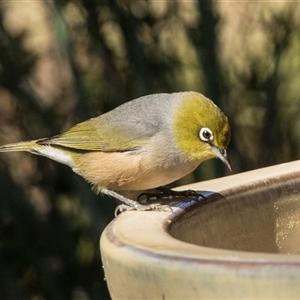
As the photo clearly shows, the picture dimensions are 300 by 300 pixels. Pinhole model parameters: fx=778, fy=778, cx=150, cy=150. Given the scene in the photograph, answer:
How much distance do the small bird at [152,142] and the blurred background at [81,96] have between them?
3.59ft

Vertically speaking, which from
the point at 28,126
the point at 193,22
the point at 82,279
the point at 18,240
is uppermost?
the point at 193,22

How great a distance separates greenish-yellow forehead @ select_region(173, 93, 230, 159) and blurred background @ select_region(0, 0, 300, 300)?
142cm

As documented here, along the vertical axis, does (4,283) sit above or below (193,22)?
below

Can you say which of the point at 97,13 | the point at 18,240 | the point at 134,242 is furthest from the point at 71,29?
the point at 134,242

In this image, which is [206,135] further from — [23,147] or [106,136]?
[23,147]

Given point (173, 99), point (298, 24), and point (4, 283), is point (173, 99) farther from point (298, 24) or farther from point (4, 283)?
point (298, 24)

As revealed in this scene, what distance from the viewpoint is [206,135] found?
3518 millimetres

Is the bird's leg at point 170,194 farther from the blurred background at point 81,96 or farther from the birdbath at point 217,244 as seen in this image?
the blurred background at point 81,96

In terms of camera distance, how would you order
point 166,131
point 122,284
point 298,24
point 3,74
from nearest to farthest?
point 122,284, point 166,131, point 3,74, point 298,24

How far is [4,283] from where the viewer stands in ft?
16.9

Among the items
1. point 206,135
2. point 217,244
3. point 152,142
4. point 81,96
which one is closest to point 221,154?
point 206,135

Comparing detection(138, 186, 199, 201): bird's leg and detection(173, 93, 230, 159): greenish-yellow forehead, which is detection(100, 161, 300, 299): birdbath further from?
detection(173, 93, 230, 159): greenish-yellow forehead

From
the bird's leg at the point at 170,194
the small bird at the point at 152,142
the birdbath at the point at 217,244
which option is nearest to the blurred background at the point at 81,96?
the small bird at the point at 152,142

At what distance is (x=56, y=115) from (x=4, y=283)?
1.18 meters
